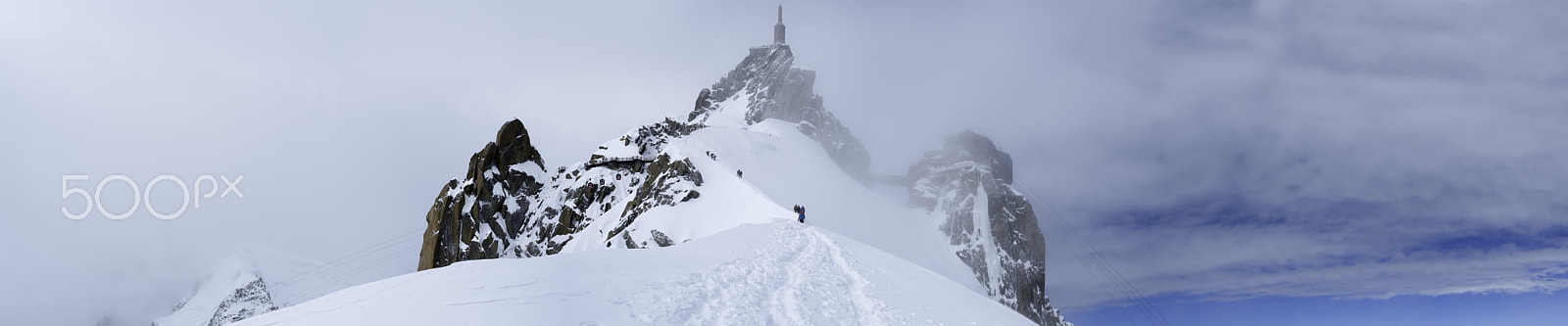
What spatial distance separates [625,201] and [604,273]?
6989cm

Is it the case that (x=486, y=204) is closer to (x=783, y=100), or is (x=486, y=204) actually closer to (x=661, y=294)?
(x=783, y=100)

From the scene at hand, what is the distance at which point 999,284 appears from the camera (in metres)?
123

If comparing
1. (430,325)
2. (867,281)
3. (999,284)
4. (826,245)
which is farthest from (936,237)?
(430,325)

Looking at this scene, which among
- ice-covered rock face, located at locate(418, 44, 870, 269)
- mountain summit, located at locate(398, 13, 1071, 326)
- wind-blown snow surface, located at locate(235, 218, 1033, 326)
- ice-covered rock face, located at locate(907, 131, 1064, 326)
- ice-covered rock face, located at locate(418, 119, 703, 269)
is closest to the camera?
wind-blown snow surface, located at locate(235, 218, 1033, 326)

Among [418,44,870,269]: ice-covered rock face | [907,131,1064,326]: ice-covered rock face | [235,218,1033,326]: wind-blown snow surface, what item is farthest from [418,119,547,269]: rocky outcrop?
[235,218,1033,326]: wind-blown snow surface

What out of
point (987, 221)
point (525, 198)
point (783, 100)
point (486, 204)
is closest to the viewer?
point (486, 204)

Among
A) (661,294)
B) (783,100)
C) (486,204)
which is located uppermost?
(783,100)

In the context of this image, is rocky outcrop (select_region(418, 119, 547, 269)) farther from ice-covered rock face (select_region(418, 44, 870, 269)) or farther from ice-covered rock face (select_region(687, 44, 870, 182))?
ice-covered rock face (select_region(687, 44, 870, 182))

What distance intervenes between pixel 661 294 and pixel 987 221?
118672mm

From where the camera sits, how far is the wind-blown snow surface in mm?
12789

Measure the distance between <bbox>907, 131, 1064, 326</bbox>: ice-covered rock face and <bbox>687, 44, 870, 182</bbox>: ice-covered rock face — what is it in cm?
1609

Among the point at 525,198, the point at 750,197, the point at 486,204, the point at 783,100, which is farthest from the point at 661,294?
the point at 783,100

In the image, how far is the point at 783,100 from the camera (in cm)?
14812

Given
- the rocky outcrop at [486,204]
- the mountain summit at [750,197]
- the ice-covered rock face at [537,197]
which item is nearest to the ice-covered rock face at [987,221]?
the mountain summit at [750,197]
